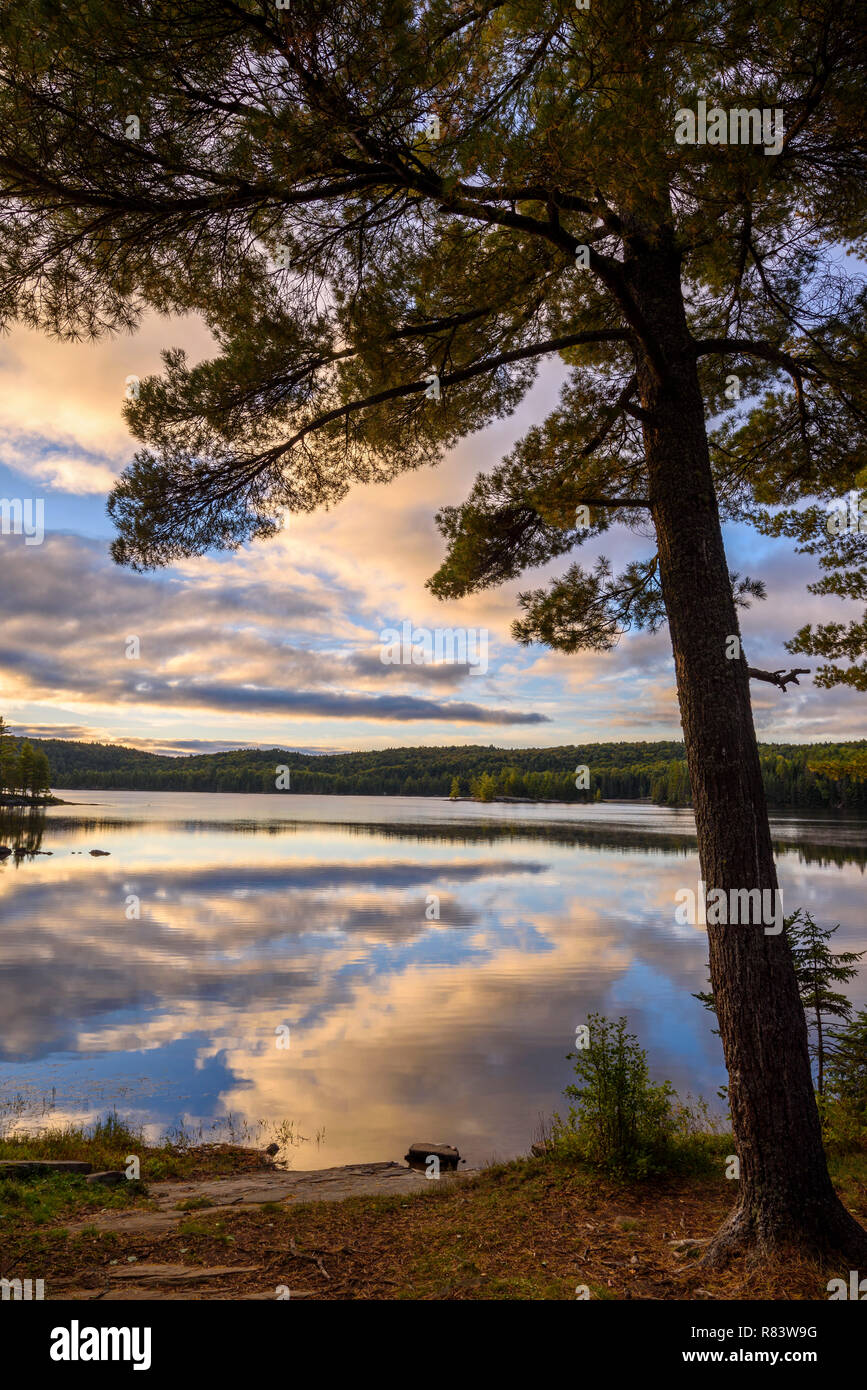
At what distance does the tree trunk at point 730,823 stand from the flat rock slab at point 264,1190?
3399mm

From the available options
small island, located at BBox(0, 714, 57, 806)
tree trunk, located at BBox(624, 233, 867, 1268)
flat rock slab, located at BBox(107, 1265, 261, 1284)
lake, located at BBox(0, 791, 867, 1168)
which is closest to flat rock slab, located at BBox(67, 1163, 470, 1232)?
flat rock slab, located at BBox(107, 1265, 261, 1284)

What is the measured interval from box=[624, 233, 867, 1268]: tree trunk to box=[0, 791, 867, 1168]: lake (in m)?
4.92

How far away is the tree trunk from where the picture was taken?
393 cm

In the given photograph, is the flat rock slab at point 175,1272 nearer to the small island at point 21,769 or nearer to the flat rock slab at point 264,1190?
the flat rock slab at point 264,1190

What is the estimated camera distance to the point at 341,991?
1596 centimetres

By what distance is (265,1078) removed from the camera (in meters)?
10.6

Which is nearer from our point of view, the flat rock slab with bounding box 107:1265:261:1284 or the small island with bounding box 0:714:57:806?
the flat rock slab with bounding box 107:1265:261:1284

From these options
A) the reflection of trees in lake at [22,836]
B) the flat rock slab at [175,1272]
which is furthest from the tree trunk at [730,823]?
the reflection of trees in lake at [22,836]

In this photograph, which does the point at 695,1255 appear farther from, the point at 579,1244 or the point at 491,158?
the point at 491,158

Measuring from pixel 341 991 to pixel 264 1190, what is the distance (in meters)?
10.1

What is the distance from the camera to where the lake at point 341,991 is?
→ 955 cm

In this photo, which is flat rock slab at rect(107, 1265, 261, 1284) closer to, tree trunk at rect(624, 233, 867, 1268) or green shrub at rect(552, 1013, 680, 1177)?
tree trunk at rect(624, 233, 867, 1268)
